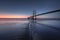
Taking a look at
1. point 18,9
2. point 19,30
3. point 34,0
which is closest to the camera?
point 34,0

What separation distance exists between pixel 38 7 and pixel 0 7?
1030 millimetres

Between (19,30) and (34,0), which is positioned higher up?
(34,0)

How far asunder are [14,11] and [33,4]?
778mm

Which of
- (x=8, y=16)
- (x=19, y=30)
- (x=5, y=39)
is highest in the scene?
(x=8, y=16)

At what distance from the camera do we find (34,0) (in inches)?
83.0

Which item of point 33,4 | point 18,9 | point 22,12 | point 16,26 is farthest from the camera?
point 16,26

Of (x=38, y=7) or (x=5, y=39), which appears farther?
(x=5, y=39)

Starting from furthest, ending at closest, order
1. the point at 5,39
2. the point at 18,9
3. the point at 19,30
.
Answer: the point at 19,30
the point at 5,39
the point at 18,9

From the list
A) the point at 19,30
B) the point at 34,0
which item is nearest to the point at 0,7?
the point at 34,0

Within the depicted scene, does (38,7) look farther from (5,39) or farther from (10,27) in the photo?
(10,27)

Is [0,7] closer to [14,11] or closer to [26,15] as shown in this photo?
[14,11]

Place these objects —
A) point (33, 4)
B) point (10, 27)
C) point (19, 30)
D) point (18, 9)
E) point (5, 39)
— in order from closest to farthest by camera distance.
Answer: point (33, 4) → point (18, 9) → point (5, 39) → point (19, 30) → point (10, 27)

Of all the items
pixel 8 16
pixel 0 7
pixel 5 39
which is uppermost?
pixel 0 7

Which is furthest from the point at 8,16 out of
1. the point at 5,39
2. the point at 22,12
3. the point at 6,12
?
the point at 5,39
